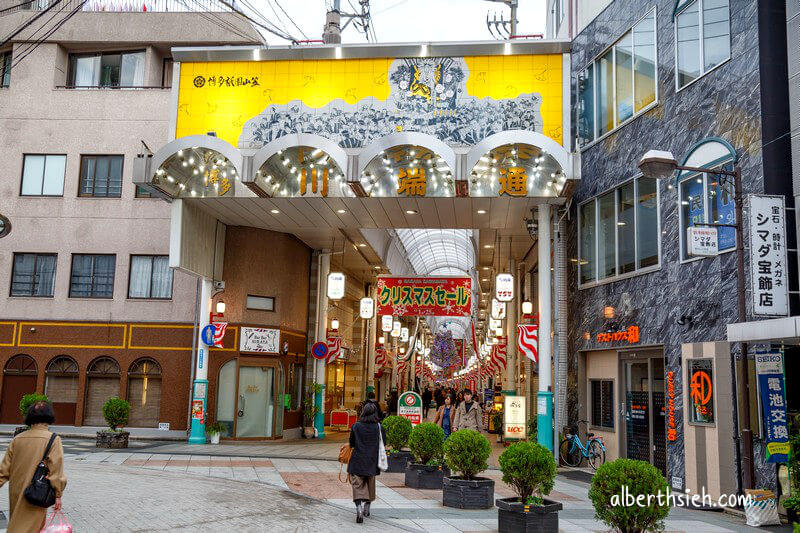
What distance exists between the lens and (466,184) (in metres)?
18.3

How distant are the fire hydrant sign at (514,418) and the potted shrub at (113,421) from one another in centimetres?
1112

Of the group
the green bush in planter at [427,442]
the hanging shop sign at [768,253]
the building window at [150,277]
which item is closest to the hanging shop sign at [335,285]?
the building window at [150,277]

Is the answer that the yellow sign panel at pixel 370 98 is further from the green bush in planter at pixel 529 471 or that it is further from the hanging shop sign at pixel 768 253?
the green bush in planter at pixel 529 471

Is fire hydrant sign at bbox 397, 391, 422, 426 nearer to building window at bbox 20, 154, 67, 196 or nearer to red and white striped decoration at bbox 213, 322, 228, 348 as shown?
red and white striped decoration at bbox 213, 322, 228, 348

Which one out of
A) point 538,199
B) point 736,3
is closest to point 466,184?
point 538,199

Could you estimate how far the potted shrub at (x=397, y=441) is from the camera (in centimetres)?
1627

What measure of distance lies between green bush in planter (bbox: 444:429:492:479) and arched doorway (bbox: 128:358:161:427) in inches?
604

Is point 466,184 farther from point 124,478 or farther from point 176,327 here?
point 176,327

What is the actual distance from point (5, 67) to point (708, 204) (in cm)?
2479

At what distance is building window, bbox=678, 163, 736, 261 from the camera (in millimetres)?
13430

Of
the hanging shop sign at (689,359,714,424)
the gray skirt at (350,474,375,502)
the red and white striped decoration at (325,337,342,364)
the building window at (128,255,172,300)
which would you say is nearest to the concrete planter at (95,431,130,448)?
the building window at (128,255,172,300)

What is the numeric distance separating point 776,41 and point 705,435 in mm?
7107

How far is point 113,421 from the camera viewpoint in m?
20.3

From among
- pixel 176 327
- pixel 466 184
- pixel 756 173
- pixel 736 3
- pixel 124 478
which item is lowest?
pixel 124 478
